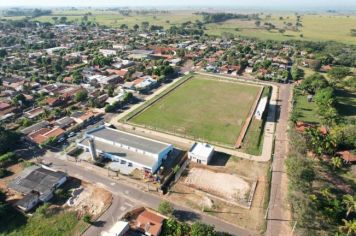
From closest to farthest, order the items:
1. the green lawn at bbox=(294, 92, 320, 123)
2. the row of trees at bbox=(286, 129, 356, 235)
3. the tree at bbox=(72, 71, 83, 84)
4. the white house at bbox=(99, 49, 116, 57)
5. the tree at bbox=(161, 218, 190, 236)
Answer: the tree at bbox=(161, 218, 190, 236)
the row of trees at bbox=(286, 129, 356, 235)
the green lawn at bbox=(294, 92, 320, 123)
the tree at bbox=(72, 71, 83, 84)
the white house at bbox=(99, 49, 116, 57)

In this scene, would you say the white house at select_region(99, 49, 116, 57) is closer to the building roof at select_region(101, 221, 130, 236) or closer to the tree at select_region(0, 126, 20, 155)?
the tree at select_region(0, 126, 20, 155)

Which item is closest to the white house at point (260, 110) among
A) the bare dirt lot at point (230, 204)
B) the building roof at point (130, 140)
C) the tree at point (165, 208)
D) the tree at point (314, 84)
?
the bare dirt lot at point (230, 204)

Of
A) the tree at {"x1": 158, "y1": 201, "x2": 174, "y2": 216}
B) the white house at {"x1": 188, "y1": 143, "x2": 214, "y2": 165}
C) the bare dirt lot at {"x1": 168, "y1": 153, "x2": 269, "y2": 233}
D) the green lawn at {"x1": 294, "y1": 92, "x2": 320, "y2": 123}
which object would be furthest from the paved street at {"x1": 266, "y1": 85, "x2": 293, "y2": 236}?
the tree at {"x1": 158, "y1": 201, "x2": 174, "y2": 216}

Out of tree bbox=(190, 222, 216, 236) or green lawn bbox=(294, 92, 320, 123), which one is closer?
tree bbox=(190, 222, 216, 236)

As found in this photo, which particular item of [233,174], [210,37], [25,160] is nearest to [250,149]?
[233,174]

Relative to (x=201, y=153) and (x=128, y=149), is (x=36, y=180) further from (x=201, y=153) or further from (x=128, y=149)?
(x=201, y=153)

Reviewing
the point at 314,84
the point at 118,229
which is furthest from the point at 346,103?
the point at 118,229
